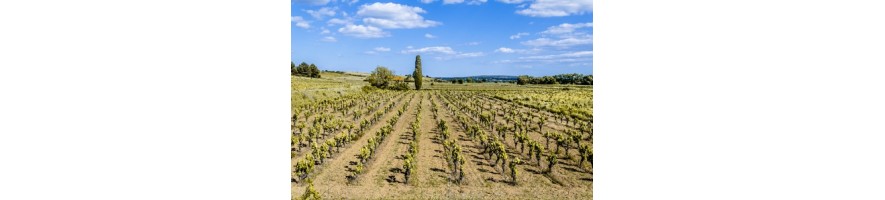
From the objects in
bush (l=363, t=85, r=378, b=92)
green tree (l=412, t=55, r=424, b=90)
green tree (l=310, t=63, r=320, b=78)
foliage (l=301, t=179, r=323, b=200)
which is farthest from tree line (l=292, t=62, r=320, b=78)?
foliage (l=301, t=179, r=323, b=200)

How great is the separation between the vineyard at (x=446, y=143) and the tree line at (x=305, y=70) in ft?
1.14

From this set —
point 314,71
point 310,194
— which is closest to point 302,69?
point 314,71

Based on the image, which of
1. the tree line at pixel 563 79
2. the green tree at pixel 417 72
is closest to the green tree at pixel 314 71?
the green tree at pixel 417 72

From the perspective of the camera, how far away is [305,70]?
788 cm

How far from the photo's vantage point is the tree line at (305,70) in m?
7.76

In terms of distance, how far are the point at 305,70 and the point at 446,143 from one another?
270cm

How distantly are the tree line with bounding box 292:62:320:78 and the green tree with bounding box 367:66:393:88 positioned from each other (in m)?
1.10

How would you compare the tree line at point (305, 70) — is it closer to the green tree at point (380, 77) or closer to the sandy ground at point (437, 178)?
the green tree at point (380, 77)

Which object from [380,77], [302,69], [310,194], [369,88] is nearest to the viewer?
[310,194]

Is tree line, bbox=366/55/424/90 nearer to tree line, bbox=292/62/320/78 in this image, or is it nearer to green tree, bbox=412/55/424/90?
green tree, bbox=412/55/424/90

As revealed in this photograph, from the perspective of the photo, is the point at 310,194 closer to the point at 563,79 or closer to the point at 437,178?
the point at 437,178
